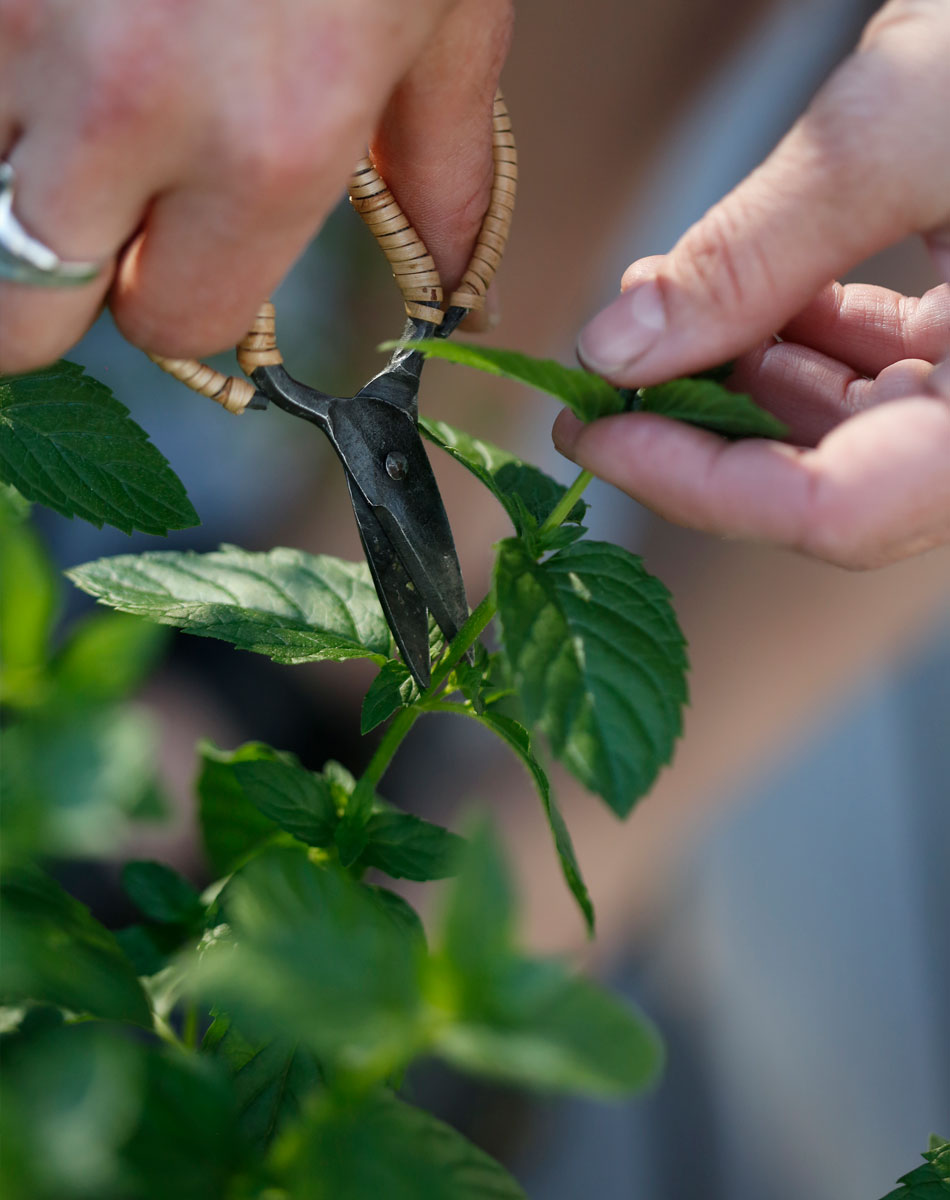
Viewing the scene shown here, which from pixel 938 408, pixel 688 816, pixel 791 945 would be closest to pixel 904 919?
pixel 791 945

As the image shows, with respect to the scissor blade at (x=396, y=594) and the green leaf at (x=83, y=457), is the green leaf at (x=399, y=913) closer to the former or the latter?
the scissor blade at (x=396, y=594)

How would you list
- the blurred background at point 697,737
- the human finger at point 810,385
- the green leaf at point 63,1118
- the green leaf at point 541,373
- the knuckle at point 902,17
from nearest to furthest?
1. the green leaf at point 63,1118
2. the green leaf at point 541,373
3. the knuckle at point 902,17
4. the human finger at point 810,385
5. the blurred background at point 697,737

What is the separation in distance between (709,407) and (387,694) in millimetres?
224

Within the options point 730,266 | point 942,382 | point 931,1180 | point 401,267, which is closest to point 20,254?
point 401,267

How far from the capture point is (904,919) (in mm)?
1338

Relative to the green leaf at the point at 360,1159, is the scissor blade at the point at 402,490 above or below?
above

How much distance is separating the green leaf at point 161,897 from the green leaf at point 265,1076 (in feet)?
0.54

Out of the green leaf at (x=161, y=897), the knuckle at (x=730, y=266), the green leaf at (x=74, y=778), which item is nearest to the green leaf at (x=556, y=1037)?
the green leaf at (x=74, y=778)

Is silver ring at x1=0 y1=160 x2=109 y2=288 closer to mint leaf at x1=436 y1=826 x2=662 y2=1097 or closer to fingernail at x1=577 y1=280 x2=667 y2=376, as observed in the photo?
fingernail at x1=577 y1=280 x2=667 y2=376

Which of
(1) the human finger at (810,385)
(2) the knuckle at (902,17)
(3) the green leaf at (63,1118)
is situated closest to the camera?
(3) the green leaf at (63,1118)

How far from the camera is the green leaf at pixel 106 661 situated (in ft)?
0.94

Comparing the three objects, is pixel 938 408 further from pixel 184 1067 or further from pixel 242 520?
pixel 242 520

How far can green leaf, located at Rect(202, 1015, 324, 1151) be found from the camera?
0.47 meters

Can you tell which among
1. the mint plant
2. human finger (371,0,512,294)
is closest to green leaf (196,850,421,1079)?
the mint plant
